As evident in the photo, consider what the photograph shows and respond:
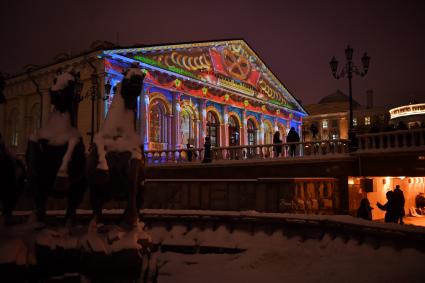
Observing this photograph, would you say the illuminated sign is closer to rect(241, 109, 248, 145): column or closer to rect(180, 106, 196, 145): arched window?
rect(241, 109, 248, 145): column

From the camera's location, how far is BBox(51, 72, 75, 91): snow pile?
23.7ft

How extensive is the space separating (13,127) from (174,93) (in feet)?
41.8

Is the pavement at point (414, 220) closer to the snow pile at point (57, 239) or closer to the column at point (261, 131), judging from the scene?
the snow pile at point (57, 239)

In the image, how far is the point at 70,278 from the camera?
671 cm

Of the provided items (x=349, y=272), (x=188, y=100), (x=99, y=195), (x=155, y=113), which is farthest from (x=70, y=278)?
(x=188, y=100)

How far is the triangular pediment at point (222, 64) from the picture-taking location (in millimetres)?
26758

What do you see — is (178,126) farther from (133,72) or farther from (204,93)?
(133,72)

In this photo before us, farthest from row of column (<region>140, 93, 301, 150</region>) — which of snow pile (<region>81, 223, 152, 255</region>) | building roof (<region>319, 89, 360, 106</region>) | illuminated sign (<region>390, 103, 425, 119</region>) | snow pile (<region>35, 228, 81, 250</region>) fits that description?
building roof (<region>319, 89, 360, 106</region>)

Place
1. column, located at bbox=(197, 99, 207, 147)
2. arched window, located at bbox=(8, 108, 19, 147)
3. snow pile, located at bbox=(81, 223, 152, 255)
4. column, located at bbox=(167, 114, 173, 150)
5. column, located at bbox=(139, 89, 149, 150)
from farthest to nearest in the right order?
arched window, located at bbox=(8, 108, 19, 147) < column, located at bbox=(197, 99, 207, 147) < column, located at bbox=(167, 114, 173, 150) < column, located at bbox=(139, 89, 149, 150) < snow pile, located at bbox=(81, 223, 152, 255)

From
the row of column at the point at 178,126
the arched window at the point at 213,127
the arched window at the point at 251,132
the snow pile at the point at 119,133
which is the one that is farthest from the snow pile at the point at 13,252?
the arched window at the point at 251,132

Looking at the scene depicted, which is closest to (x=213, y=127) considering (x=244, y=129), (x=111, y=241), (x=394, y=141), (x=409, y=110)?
(x=244, y=129)

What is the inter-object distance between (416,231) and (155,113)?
22.0 m

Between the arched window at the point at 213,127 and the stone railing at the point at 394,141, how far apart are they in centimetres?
1765

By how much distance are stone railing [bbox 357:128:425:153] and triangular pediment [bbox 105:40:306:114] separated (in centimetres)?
1473
